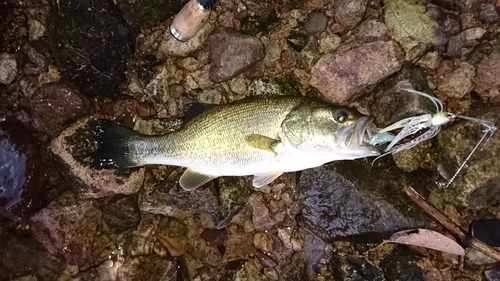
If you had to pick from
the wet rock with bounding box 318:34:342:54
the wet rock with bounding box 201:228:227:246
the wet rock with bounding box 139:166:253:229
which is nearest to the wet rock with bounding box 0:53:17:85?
the wet rock with bounding box 139:166:253:229

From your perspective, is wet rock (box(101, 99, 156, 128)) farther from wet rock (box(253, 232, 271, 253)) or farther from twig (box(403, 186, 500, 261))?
twig (box(403, 186, 500, 261))

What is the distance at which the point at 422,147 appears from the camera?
13.4 ft

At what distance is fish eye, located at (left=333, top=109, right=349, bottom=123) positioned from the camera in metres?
3.25

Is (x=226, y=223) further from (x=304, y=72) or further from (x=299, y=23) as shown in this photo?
(x=299, y=23)

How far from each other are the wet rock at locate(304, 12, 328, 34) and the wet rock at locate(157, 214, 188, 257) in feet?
8.73

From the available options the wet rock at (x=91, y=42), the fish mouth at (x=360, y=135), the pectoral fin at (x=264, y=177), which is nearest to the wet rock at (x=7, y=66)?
the wet rock at (x=91, y=42)

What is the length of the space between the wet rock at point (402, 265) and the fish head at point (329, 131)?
4.55 ft

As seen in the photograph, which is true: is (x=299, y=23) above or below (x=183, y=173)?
above

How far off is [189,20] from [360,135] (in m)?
2.03

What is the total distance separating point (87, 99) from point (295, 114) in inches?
96.5

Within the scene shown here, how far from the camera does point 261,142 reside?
3488mm

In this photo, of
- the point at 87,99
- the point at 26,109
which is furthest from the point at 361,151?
the point at 26,109

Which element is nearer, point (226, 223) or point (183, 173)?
point (183, 173)

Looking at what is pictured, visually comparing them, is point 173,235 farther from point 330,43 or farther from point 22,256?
point 330,43
